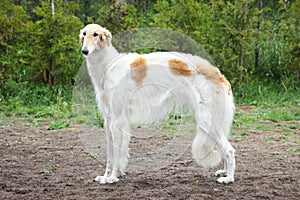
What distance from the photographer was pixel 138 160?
4.97m

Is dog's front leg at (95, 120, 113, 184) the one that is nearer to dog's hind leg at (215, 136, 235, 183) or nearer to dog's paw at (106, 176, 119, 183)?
dog's paw at (106, 176, 119, 183)

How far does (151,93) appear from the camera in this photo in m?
4.24

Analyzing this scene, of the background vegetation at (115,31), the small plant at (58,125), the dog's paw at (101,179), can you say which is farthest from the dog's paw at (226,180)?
the background vegetation at (115,31)

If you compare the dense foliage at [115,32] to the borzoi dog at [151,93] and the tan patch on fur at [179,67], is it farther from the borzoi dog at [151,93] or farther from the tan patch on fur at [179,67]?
the tan patch on fur at [179,67]

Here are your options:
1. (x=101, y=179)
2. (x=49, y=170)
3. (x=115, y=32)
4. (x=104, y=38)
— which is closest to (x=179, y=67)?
(x=104, y=38)

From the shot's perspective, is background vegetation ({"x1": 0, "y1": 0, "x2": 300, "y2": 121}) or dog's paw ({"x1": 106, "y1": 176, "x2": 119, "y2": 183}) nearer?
dog's paw ({"x1": 106, "y1": 176, "x2": 119, "y2": 183})

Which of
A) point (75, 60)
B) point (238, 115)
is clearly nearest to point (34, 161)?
point (238, 115)

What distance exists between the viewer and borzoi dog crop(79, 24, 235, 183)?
4.25 metres

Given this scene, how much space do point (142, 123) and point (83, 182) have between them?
82 cm

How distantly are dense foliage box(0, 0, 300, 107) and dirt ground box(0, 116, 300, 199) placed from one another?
3.10 meters

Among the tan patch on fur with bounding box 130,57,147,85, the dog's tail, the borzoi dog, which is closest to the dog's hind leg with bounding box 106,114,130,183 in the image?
the borzoi dog

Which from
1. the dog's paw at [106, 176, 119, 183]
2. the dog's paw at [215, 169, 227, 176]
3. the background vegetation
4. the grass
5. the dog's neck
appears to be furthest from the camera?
the background vegetation

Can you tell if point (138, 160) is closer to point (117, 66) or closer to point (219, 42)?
point (117, 66)

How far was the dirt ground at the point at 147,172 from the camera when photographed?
4.26 m
